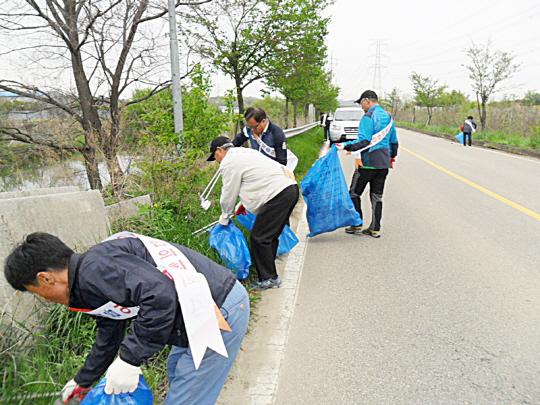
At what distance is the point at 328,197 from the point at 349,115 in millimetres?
15022

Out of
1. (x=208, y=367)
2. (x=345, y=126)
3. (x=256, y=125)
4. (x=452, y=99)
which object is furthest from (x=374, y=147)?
(x=452, y=99)

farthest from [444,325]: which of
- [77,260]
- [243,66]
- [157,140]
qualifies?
[243,66]

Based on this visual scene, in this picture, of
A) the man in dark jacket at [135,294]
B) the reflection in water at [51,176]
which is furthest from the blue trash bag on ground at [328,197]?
the man in dark jacket at [135,294]

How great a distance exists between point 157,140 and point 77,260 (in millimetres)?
4410

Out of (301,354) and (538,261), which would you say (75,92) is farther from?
(538,261)

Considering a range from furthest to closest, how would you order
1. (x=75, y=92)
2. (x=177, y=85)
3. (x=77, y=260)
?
(x=75, y=92) → (x=177, y=85) → (x=77, y=260)

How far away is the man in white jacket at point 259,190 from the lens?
12.0 ft

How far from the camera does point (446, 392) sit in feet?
8.57

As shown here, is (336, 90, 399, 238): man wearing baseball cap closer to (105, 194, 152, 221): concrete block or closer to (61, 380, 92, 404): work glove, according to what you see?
(105, 194, 152, 221): concrete block

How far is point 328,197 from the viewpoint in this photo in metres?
5.58

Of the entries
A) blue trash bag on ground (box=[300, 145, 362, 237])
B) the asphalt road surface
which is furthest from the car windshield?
blue trash bag on ground (box=[300, 145, 362, 237])

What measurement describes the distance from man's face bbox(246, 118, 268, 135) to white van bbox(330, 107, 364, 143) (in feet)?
41.8

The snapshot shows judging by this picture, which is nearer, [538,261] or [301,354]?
[301,354]

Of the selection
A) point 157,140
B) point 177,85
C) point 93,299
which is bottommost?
point 93,299
